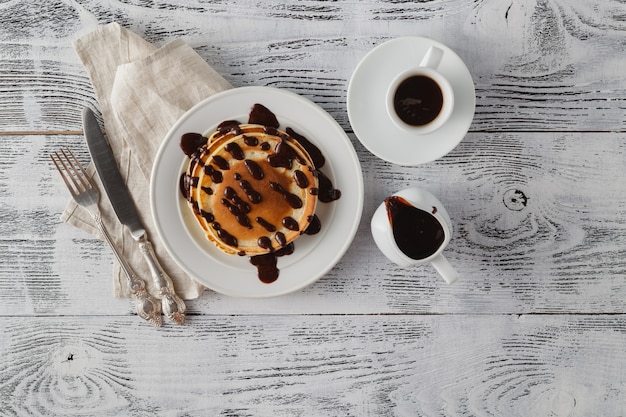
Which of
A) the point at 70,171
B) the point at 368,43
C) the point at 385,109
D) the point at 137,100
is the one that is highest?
the point at 368,43

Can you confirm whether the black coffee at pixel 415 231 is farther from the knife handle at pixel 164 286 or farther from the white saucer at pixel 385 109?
the knife handle at pixel 164 286

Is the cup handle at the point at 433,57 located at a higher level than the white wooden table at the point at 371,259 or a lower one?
higher

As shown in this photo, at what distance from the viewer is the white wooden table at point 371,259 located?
1246 mm

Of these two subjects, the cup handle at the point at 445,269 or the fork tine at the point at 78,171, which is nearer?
the cup handle at the point at 445,269

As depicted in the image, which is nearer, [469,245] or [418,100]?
[418,100]

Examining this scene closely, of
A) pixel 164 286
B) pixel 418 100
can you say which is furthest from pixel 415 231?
pixel 164 286

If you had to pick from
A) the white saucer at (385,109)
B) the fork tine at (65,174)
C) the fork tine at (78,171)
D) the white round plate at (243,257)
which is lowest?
the fork tine at (65,174)

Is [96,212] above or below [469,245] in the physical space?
below

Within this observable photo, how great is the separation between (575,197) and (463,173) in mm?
267

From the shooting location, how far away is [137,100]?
1199mm

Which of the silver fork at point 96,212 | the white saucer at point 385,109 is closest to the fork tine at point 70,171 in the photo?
the silver fork at point 96,212

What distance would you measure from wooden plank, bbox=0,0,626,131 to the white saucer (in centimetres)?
8

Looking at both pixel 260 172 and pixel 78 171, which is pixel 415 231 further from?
pixel 78 171

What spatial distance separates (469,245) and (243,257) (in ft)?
A: 1.70
